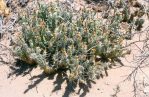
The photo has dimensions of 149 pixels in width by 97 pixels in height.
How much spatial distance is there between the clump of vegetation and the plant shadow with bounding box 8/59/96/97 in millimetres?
71

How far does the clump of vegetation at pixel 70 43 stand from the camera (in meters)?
4.93

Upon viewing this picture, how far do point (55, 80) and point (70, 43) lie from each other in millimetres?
538

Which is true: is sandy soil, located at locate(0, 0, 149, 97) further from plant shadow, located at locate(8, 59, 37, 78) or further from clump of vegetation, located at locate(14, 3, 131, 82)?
clump of vegetation, located at locate(14, 3, 131, 82)

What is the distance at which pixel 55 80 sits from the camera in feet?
16.5

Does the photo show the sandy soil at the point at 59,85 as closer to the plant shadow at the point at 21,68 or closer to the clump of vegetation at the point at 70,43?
the plant shadow at the point at 21,68

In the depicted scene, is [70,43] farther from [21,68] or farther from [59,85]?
[21,68]

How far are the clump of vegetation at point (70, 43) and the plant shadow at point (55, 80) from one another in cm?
7

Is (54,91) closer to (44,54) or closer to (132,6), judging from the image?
(44,54)

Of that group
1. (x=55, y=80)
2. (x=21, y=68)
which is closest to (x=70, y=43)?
(x=55, y=80)

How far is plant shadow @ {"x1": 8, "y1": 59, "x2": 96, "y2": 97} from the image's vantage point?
4867mm

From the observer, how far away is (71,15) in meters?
5.50

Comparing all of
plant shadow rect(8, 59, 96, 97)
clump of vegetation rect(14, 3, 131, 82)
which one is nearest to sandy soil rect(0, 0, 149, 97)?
plant shadow rect(8, 59, 96, 97)

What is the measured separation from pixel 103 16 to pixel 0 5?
1.58 meters

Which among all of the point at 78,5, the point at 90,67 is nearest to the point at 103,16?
the point at 78,5
